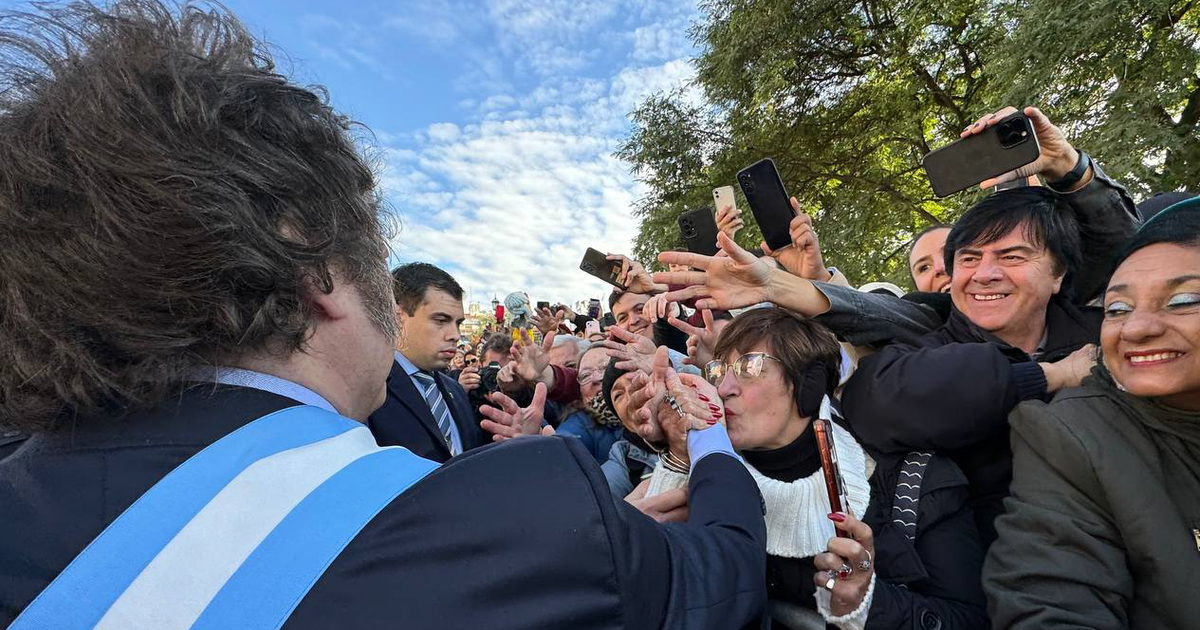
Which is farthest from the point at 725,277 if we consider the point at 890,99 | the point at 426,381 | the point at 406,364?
the point at 890,99

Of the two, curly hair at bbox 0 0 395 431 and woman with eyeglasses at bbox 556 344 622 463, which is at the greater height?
curly hair at bbox 0 0 395 431

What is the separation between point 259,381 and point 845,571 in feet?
4.77

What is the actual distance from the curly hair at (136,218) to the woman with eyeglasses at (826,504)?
1.32 metres

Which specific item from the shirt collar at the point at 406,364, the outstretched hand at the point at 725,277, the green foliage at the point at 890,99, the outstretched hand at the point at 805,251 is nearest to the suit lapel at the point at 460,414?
the shirt collar at the point at 406,364

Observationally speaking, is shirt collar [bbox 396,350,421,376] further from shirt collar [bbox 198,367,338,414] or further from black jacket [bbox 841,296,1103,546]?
black jacket [bbox 841,296,1103,546]

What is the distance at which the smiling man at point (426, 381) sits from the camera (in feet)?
6.97

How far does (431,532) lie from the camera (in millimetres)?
723

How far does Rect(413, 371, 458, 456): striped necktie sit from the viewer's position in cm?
301

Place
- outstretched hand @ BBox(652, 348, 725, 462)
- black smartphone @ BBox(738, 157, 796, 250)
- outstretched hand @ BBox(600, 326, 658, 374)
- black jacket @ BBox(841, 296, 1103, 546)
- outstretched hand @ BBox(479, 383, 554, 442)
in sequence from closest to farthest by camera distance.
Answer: black jacket @ BBox(841, 296, 1103, 546), outstretched hand @ BBox(652, 348, 725, 462), outstretched hand @ BBox(600, 326, 658, 374), outstretched hand @ BBox(479, 383, 554, 442), black smartphone @ BBox(738, 157, 796, 250)

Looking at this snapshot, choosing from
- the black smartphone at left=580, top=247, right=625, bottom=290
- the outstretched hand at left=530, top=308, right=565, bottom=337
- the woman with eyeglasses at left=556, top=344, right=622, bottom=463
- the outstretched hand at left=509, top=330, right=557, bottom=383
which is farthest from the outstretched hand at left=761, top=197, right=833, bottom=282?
the outstretched hand at left=530, top=308, right=565, bottom=337

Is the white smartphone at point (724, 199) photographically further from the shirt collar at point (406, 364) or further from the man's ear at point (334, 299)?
the man's ear at point (334, 299)

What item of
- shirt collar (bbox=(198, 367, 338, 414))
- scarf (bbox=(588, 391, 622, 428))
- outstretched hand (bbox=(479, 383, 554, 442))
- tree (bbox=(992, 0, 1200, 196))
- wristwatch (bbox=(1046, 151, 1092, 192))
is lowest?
scarf (bbox=(588, 391, 622, 428))

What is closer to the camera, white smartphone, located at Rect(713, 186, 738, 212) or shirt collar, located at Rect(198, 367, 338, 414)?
shirt collar, located at Rect(198, 367, 338, 414)

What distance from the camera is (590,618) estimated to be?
29.9 inches
